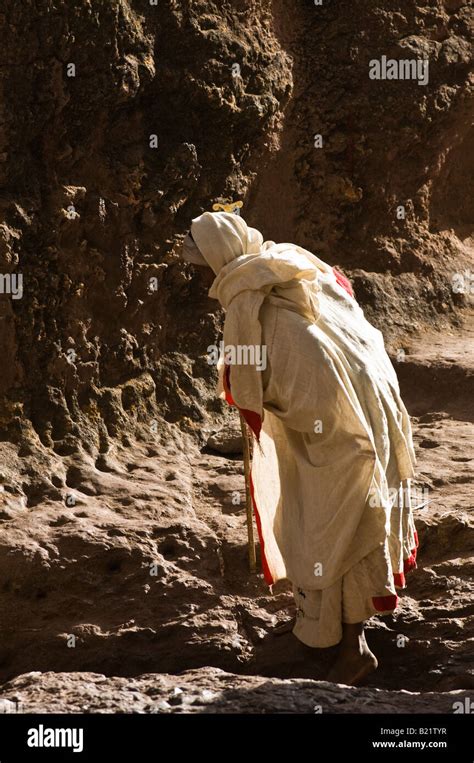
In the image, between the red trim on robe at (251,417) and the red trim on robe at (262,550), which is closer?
the red trim on robe at (251,417)

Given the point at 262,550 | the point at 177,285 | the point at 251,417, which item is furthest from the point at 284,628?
the point at 177,285

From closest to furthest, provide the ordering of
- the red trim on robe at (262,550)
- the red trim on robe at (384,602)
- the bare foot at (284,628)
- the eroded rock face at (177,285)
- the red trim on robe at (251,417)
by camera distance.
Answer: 1. the red trim on robe at (384,602)
2. the red trim on robe at (251,417)
3. the red trim on robe at (262,550)
4. the bare foot at (284,628)
5. the eroded rock face at (177,285)

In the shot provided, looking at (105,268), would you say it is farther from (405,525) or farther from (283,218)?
(405,525)

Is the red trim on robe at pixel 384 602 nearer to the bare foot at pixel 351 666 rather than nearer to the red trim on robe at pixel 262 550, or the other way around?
the bare foot at pixel 351 666

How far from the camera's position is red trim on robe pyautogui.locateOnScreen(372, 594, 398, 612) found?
5352mm

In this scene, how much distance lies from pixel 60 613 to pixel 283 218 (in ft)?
13.6

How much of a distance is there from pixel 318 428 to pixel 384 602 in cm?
81

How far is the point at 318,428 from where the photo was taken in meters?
5.38

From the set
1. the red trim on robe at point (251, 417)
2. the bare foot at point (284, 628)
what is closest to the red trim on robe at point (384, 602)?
the bare foot at point (284, 628)

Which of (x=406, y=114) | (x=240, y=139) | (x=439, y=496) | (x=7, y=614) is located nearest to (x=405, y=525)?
(x=439, y=496)

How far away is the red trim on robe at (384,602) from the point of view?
535 centimetres

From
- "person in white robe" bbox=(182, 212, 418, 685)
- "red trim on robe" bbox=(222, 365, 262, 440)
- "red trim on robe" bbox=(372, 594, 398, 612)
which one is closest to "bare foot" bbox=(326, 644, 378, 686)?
"person in white robe" bbox=(182, 212, 418, 685)

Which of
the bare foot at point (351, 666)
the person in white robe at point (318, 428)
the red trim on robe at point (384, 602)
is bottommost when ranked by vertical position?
the bare foot at point (351, 666)

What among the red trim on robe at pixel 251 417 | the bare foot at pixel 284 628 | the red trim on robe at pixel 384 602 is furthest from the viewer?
the bare foot at pixel 284 628
